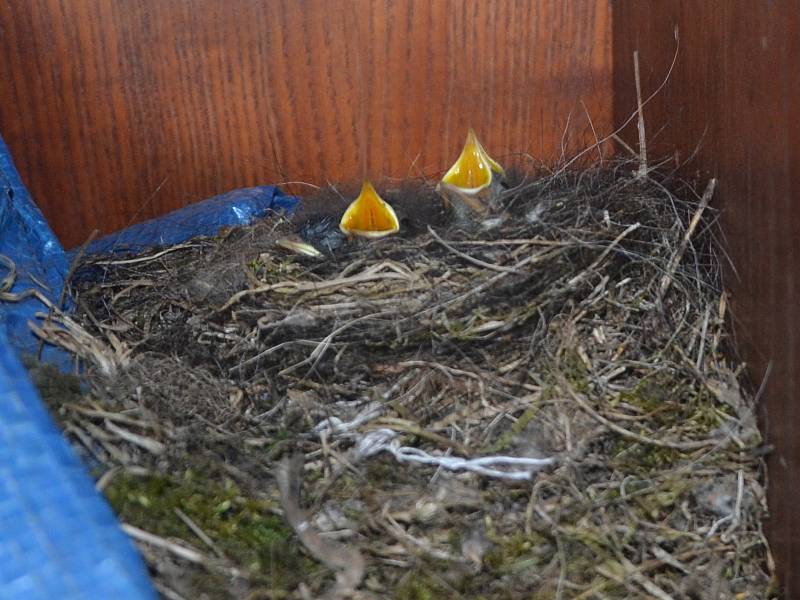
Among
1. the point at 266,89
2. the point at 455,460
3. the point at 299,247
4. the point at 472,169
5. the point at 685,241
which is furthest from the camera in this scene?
the point at 266,89

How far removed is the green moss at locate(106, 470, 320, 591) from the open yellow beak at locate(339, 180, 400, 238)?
551 millimetres

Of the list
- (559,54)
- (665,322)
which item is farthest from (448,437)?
(559,54)

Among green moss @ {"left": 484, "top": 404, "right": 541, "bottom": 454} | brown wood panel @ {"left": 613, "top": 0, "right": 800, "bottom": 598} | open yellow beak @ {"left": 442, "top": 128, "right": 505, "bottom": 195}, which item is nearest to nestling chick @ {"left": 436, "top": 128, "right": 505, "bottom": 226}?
open yellow beak @ {"left": 442, "top": 128, "right": 505, "bottom": 195}

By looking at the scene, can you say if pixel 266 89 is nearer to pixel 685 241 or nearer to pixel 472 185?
pixel 472 185

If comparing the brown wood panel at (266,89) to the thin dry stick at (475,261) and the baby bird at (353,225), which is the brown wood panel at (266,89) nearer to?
the baby bird at (353,225)

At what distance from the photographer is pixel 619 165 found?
1099 millimetres

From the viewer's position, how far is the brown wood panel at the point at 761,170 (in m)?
0.67

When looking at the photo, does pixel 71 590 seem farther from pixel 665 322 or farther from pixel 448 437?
pixel 665 322

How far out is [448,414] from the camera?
0.79 meters

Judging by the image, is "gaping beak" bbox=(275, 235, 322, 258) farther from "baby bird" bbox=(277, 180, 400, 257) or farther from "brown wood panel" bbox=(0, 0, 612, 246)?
"brown wood panel" bbox=(0, 0, 612, 246)

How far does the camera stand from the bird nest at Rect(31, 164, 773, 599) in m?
0.63

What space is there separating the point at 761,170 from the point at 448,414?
356mm

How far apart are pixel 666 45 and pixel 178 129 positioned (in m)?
0.75

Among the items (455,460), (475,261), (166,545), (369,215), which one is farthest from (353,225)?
(166,545)
